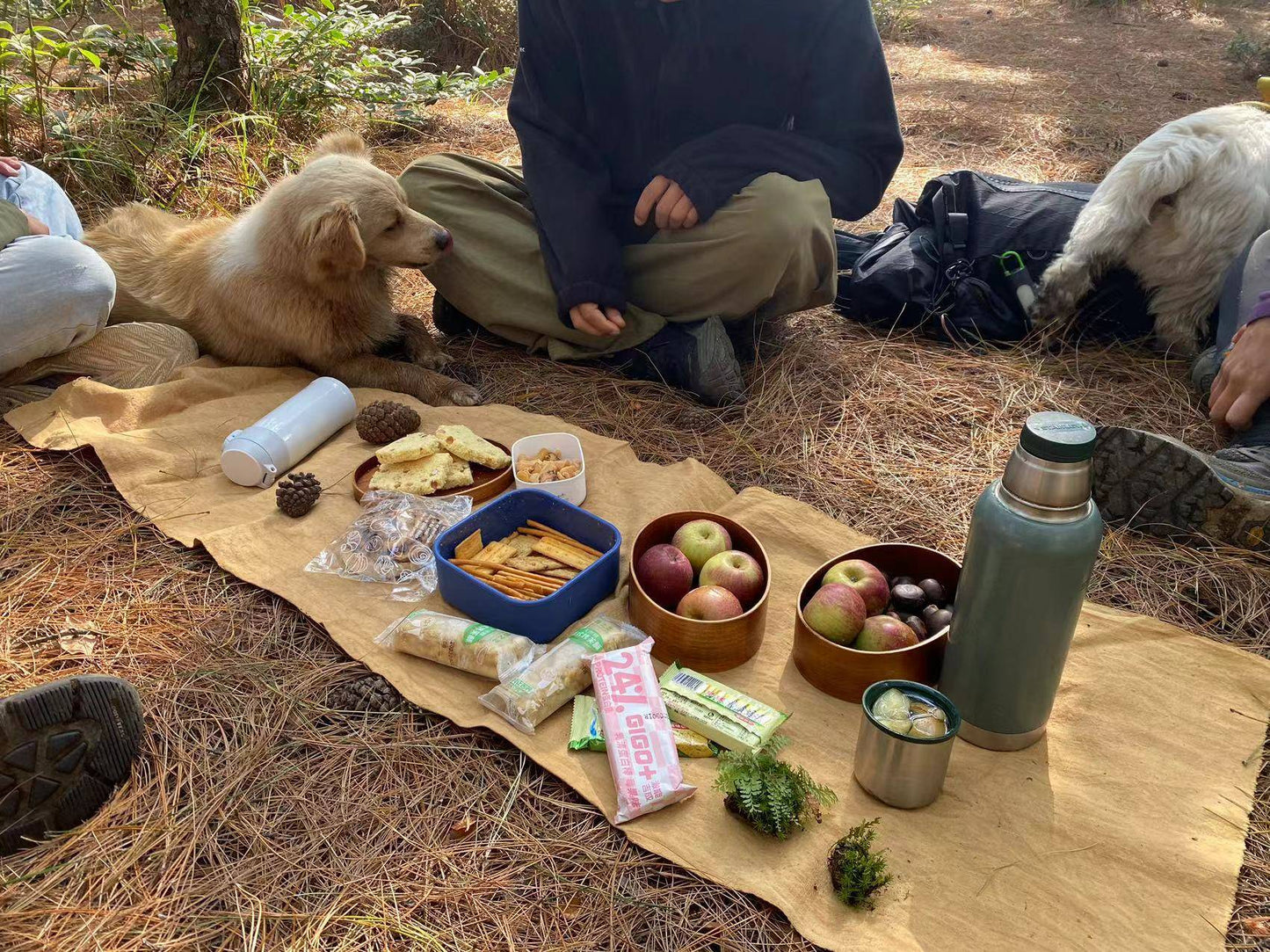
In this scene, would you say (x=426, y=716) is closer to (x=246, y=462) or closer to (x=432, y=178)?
(x=246, y=462)

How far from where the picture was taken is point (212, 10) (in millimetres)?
4961

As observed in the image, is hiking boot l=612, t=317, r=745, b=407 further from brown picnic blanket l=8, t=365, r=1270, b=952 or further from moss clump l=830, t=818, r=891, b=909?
moss clump l=830, t=818, r=891, b=909

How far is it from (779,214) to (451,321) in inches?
65.5

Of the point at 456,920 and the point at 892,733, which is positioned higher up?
the point at 892,733

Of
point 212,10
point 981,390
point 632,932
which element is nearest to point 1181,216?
point 981,390

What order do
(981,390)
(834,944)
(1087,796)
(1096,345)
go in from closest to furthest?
(834,944)
(1087,796)
(981,390)
(1096,345)

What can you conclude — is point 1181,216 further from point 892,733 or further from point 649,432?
point 892,733

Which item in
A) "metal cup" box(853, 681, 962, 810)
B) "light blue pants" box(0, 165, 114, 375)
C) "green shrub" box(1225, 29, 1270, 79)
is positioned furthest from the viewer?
"green shrub" box(1225, 29, 1270, 79)

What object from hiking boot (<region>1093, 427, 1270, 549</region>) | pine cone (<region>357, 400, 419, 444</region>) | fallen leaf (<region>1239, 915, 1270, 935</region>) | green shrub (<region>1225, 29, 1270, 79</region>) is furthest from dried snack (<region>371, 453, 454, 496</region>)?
green shrub (<region>1225, 29, 1270, 79</region>)

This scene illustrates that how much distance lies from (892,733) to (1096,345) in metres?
2.71

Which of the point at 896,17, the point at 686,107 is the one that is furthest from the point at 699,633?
the point at 896,17

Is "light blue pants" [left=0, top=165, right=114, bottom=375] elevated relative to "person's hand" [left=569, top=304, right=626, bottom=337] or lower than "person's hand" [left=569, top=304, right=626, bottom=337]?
elevated

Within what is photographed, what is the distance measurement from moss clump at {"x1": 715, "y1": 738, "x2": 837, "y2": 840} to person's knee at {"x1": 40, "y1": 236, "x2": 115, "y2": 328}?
9.76ft

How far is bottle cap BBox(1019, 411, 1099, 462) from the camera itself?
1.56 metres
